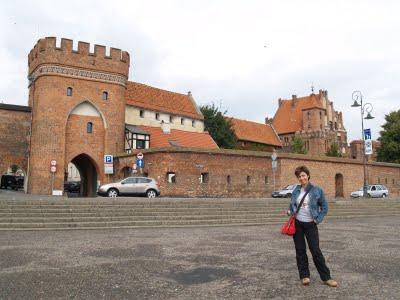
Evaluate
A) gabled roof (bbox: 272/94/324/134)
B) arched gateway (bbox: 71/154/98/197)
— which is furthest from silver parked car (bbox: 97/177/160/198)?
gabled roof (bbox: 272/94/324/134)

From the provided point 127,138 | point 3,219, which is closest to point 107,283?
point 3,219

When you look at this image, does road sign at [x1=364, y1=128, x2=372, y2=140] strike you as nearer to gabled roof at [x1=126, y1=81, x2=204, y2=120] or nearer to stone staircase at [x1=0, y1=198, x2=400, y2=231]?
stone staircase at [x1=0, y1=198, x2=400, y2=231]

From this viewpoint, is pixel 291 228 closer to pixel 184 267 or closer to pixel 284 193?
pixel 184 267

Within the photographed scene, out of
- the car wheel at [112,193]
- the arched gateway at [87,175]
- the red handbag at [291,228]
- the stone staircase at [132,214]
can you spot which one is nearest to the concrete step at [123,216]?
the stone staircase at [132,214]

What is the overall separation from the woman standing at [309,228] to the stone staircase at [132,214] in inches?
403

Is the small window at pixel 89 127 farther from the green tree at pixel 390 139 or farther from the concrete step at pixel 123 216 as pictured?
the green tree at pixel 390 139

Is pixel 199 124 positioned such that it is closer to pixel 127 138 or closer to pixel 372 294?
pixel 127 138

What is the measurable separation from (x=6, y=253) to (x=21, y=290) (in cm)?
375

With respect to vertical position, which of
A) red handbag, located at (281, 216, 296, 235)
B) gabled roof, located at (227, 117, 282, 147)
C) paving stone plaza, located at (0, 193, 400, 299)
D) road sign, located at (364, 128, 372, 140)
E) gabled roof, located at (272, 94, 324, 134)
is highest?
gabled roof, located at (272, 94, 324, 134)

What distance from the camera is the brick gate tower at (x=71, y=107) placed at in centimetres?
3500

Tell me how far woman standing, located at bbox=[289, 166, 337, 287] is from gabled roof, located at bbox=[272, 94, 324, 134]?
8025cm

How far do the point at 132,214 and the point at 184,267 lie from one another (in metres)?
9.91

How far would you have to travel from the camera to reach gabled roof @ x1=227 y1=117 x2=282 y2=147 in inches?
2815

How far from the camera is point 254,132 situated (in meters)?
74.9
